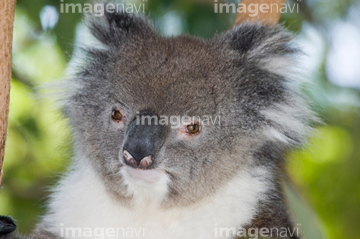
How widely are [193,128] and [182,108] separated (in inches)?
5.2

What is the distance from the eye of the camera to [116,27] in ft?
11.6

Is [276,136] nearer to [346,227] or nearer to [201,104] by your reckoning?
[201,104]

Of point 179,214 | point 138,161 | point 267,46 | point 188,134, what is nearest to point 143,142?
point 138,161

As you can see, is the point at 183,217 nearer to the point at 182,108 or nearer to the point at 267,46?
the point at 182,108

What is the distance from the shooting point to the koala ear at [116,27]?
3.52 meters

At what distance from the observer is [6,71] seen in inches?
88.4

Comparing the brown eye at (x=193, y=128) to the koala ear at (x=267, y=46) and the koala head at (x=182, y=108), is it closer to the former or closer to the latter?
the koala head at (x=182, y=108)

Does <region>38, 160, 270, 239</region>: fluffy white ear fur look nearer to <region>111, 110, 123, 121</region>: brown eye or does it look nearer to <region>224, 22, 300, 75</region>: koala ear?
<region>111, 110, 123, 121</region>: brown eye

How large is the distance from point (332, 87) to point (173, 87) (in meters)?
2.42

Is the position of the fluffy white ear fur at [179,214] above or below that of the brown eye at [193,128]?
below

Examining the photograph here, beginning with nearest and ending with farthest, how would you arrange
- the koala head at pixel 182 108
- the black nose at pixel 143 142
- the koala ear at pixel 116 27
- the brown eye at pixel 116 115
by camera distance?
the black nose at pixel 143 142, the koala head at pixel 182 108, the brown eye at pixel 116 115, the koala ear at pixel 116 27

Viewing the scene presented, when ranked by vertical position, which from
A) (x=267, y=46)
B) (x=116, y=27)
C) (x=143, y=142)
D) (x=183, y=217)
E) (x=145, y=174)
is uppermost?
(x=116, y=27)

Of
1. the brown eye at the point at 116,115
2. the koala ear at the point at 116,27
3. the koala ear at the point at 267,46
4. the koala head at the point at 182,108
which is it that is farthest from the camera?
the koala ear at the point at 116,27

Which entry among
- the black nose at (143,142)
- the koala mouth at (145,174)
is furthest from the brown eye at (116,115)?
the koala mouth at (145,174)
